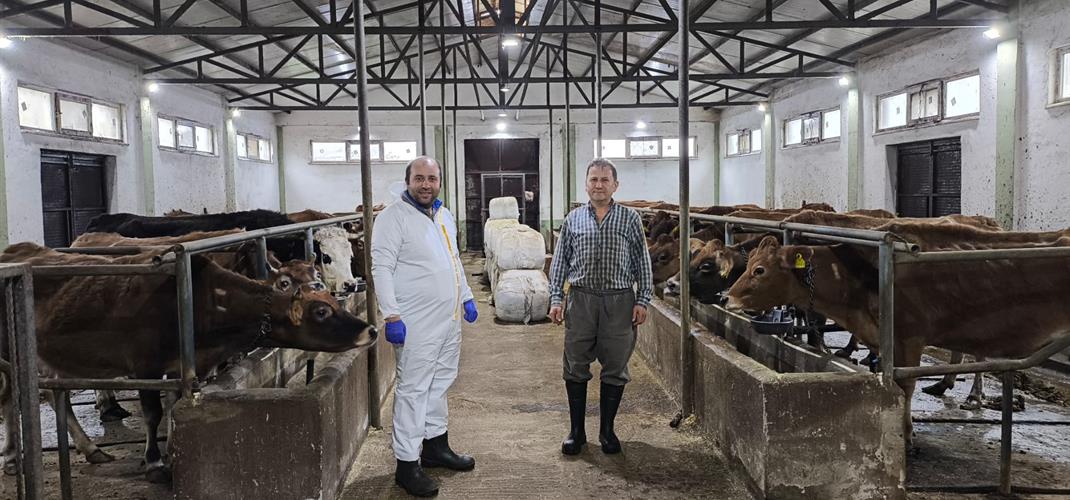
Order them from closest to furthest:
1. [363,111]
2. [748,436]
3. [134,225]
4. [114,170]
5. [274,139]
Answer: [748,436] < [363,111] < [134,225] < [114,170] < [274,139]

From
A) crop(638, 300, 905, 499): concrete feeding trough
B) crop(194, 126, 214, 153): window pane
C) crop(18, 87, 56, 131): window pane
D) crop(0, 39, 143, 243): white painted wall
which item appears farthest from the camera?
crop(194, 126, 214, 153): window pane

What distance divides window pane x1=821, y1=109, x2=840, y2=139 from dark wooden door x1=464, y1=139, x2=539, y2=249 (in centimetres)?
924

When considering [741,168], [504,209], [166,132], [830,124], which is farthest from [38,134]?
[741,168]

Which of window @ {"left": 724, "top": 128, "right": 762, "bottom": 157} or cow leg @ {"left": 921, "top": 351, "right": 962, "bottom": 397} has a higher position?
window @ {"left": 724, "top": 128, "right": 762, "bottom": 157}

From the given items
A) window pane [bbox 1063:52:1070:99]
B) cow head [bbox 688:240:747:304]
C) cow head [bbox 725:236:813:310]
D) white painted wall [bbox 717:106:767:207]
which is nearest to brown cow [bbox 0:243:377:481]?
cow head [bbox 725:236:813:310]

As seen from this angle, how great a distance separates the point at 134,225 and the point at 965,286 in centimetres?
874

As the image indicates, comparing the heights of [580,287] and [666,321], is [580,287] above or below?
above

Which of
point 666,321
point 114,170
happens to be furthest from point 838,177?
point 114,170

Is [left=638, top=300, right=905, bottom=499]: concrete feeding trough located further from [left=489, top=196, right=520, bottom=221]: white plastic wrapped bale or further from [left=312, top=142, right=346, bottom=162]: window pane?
[left=312, top=142, right=346, bottom=162]: window pane

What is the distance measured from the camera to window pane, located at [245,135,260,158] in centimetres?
2070

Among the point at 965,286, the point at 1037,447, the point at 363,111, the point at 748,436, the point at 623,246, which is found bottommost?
the point at 1037,447

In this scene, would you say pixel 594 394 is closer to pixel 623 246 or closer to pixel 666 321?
pixel 666 321

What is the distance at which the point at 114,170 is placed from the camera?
45.1ft

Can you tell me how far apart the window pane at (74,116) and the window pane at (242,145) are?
7194 millimetres
